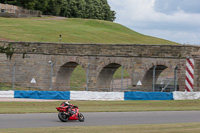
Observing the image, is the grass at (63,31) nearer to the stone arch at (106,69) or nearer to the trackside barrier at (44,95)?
the stone arch at (106,69)

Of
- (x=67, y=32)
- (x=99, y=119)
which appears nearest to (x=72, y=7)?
(x=67, y=32)

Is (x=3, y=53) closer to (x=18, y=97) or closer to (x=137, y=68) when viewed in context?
(x=18, y=97)

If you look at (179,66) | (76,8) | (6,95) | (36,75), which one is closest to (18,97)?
(6,95)

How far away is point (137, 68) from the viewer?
44094mm

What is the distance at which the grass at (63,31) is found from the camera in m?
72.0

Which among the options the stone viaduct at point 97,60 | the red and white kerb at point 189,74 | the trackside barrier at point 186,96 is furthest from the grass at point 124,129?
the stone viaduct at point 97,60

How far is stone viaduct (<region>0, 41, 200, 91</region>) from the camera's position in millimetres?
42003

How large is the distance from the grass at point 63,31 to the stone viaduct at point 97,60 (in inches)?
692

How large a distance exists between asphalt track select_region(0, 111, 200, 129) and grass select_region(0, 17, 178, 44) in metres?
43.9

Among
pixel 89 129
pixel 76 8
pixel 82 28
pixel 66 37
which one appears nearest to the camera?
pixel 89 129

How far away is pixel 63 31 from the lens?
83062 mm

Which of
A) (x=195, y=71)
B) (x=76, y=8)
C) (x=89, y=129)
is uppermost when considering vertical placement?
(x=76, y=8)

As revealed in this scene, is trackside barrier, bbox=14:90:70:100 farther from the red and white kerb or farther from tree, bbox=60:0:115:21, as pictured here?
tree, bbox=60:0:115:21

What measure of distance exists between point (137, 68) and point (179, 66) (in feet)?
15.5
